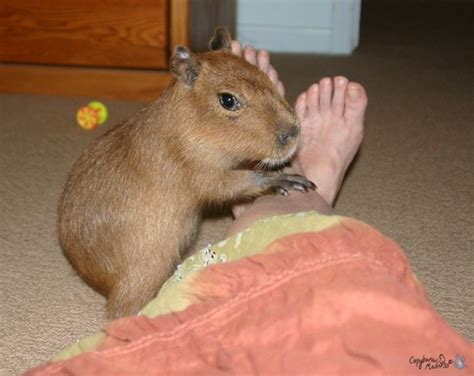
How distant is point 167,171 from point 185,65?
223 mm

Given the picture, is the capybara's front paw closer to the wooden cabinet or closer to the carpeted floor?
the carpeted floor

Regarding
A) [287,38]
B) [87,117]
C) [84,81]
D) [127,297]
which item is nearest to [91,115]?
[87,117]

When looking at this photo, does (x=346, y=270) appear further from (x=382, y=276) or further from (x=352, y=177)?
(x=352, y=177)

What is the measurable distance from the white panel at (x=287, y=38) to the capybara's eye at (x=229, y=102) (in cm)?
262

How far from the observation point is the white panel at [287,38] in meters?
4.06

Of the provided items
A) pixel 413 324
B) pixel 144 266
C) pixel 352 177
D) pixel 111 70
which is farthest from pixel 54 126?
pixel 413 324

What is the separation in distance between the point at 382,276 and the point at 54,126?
1.88 meters

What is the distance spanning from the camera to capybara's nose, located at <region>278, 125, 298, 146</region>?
154cm

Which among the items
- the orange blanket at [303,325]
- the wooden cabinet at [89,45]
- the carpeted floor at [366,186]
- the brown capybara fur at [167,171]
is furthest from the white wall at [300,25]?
the orange blanket at [303,325]

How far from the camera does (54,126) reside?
2.65 metres

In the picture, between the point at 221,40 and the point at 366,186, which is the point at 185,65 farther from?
the point at 366,186

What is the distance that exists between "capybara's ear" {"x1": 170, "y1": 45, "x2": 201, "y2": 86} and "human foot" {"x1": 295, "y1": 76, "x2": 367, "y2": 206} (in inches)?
21.7

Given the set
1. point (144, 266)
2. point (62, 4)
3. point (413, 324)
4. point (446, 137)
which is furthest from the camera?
point (62, 4)

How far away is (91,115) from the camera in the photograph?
8.80ft
